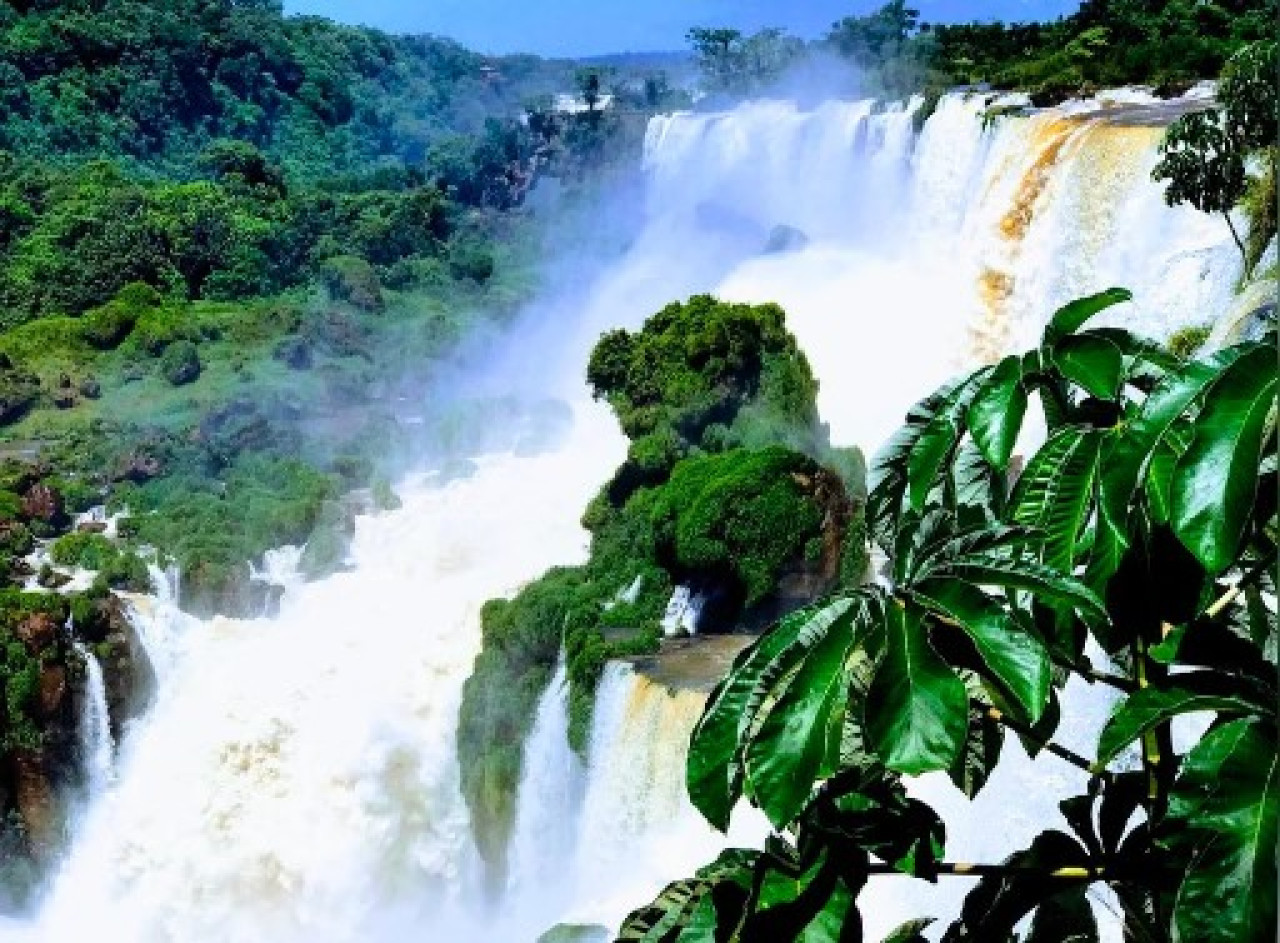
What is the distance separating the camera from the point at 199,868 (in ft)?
47.7

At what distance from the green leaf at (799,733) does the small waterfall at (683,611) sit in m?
11.3

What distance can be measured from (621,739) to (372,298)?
871 inches

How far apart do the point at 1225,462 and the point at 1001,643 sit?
0.92 ft

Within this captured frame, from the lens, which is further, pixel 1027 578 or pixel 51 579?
pixel 51 579

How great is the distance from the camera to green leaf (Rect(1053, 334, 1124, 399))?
1923 mm

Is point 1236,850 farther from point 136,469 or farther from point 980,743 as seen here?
point 136,469

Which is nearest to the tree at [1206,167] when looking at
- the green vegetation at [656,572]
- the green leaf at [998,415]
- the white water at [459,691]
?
the white water at [459,691]

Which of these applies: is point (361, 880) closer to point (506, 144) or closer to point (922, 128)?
point (922, 128)

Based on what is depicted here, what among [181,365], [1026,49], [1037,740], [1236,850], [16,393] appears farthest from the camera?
[1026,49]

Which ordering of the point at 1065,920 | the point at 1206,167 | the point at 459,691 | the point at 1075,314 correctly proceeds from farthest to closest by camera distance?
the point at 459,691 → the point at 1206,167 → the point at 1075,314 → the point at 1065,920

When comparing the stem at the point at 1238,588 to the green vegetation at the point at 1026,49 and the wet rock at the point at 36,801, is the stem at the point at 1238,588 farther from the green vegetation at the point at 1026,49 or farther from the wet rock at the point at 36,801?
the wet rock at the point at 36,801

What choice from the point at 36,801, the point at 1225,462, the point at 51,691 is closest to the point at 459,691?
the point at 51,691

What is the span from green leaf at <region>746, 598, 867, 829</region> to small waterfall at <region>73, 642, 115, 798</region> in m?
15.0

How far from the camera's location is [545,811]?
1225 centimetres
